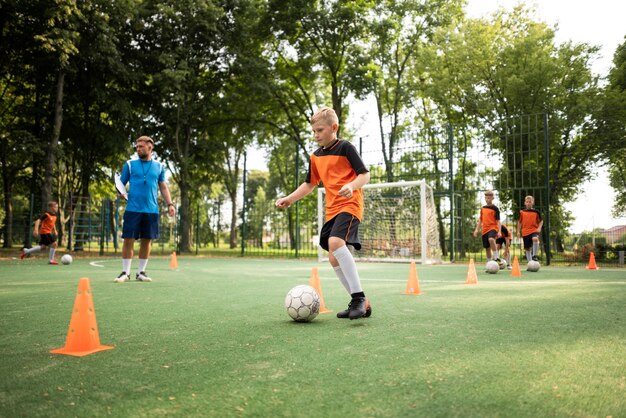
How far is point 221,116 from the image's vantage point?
86.1 ft

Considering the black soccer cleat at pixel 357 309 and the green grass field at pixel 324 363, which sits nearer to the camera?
the green grass field at pixel 324 363

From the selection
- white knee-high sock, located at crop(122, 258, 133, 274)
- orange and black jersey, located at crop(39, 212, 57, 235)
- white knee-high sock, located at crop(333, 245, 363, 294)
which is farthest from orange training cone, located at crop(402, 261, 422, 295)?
orange and black jersey, located at crop(39, 212, 57, 235)

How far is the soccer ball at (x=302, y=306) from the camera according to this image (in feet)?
13.3

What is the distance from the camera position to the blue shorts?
7.57 meters

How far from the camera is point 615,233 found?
85.1 feet

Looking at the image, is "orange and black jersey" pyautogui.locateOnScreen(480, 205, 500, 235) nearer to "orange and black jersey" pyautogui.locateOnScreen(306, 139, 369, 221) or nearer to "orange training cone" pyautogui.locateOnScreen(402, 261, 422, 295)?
"orange training cone" pyautogui.locateOnScreen(402, 261, 422, 295)

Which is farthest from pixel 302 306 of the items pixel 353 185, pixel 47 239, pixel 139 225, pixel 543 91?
pixel 543 91

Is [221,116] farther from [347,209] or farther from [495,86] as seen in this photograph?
[347,209]

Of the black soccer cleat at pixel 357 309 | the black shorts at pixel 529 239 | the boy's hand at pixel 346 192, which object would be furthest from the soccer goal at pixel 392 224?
the boy's hand at pixel 346 192

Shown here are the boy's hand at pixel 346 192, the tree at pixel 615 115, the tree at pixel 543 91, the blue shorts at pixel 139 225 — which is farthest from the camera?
the tree at pixel 543 91

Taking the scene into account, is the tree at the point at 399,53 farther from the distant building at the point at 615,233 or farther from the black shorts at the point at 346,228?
the black shorts at the point at 346,228

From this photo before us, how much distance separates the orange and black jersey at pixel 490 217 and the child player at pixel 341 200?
8.36 metres

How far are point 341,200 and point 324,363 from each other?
2.03 meters

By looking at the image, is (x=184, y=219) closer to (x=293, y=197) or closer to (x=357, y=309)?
(x=293, y=197)
